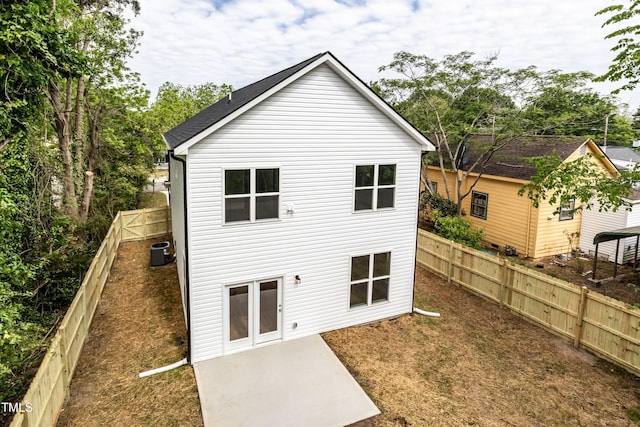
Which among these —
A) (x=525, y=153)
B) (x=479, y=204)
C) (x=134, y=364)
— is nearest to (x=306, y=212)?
(x=134, y=364)

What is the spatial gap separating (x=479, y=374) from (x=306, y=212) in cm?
591

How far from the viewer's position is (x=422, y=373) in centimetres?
862

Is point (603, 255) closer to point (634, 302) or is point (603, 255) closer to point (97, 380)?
point (634, 302)

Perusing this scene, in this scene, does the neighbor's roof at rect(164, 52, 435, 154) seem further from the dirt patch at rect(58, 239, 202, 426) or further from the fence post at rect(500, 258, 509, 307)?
the dirt patch at rect(58, 239, 202, 426)

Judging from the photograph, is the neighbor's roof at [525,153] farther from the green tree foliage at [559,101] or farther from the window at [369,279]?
the window at [369,279]

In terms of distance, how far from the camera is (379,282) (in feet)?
36.2

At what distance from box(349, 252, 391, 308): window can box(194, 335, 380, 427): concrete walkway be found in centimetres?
195

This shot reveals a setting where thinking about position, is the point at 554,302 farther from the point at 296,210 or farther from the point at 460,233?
the point at 296,210

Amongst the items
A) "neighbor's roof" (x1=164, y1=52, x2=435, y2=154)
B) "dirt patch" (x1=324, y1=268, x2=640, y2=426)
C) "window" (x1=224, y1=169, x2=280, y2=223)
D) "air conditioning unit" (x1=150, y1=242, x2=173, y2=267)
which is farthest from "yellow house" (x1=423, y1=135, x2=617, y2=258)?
"air conditioning unit" (x1=150, y1=242, x2=173, y2=267)

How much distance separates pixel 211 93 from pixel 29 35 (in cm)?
4503

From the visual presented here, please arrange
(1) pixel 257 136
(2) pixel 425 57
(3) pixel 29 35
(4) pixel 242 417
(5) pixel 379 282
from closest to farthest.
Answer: (4) pixel 242 417 < (3) pixel 29 35 < (1) pixel 257 136 < (5) pixel 379 282 < (2) pixel 425 57

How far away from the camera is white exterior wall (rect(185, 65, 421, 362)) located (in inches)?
336

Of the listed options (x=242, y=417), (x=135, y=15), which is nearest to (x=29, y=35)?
(x=242, y=417)

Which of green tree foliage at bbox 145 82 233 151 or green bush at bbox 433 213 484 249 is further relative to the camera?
green tree foliage at bbox 145 82 233 151
